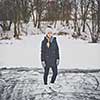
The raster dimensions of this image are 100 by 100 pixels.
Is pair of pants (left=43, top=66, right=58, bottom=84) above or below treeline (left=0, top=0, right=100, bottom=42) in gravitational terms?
below

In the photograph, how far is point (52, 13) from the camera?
344 cm

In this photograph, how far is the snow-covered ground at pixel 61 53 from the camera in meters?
3.42

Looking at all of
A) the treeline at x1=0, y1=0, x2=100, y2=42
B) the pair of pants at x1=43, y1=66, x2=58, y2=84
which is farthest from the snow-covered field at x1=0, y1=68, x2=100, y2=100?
the treeline at x1=0, y1=0, x2=100, y2=42

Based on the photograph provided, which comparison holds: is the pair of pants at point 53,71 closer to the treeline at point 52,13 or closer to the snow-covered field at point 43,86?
the snow-covered field at point 43,86

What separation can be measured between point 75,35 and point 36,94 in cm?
61

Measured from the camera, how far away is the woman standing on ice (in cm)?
342

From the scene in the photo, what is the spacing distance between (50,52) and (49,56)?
1.3 inches

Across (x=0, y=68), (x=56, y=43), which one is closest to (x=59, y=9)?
(x=56, y=43)

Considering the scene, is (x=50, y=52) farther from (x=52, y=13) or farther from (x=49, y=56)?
(x=52, y=13)

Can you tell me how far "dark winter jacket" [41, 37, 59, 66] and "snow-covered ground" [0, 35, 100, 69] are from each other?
0.12 feet

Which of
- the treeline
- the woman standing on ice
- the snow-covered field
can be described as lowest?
the snow-covered field

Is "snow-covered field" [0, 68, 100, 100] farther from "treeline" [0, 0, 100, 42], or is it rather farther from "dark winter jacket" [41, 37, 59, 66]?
"treeline" [0, 0, 100, 42]

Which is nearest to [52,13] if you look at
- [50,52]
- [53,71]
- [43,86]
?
[50,52]

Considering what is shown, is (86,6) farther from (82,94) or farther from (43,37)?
(82,94)
